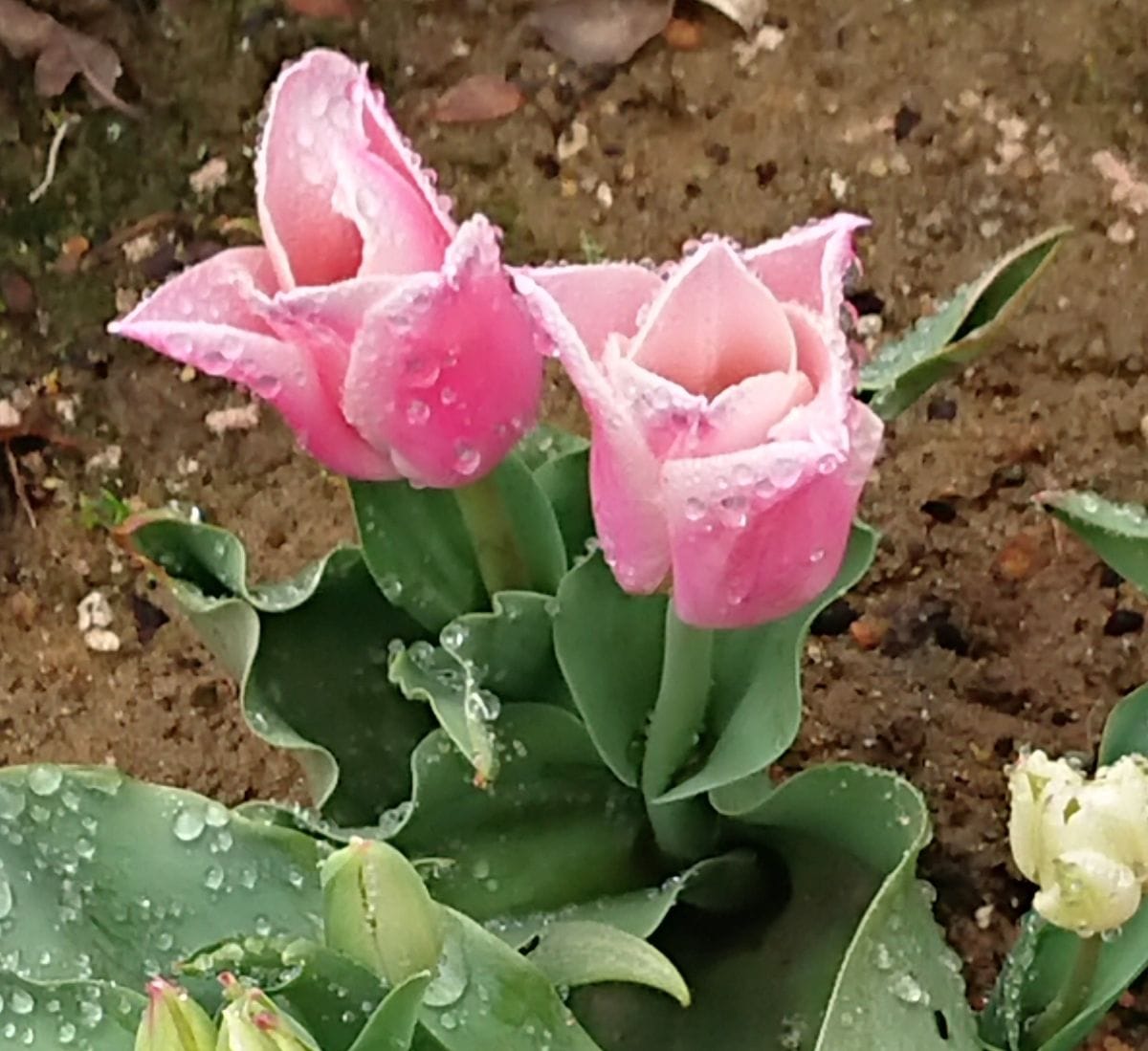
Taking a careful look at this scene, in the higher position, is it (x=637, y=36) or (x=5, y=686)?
(x=637, y=36)

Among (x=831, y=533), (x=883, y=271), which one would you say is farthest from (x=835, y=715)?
(x=831, y=533)

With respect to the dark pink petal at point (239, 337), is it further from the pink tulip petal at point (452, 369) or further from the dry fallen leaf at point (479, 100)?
the dry fallen leaf at point (479, 100)

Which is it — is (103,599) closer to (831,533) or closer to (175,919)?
(175,919)

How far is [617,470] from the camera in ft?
1.64

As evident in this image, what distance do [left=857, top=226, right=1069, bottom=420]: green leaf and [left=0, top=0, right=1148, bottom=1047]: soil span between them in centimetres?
33

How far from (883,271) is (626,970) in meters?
0.60

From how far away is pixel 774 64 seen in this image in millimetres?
1186

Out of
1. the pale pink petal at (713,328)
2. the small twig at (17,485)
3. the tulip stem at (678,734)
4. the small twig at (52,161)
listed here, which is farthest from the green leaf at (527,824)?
the small twig at (52,161)

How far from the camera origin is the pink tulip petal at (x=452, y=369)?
514mm

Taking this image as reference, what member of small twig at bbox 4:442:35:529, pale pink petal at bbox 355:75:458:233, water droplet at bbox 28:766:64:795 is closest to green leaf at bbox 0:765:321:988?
water droplet at bbox 28:766:64:795

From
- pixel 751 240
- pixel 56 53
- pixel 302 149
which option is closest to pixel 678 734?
pixel 302 149

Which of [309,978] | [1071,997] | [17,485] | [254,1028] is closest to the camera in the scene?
[254,1028]

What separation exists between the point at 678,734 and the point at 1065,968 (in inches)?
6.6

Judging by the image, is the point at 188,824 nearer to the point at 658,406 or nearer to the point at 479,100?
the point at 658,406
